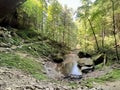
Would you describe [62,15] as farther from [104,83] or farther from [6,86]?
[6,86]

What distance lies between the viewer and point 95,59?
2284cm

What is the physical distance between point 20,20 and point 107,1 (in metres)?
14.5

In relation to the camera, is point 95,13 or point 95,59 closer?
point 95,59

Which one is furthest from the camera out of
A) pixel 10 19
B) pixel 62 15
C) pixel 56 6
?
pixel 62 15

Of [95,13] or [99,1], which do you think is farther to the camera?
[95,13]

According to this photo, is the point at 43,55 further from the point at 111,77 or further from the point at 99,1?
the point at 111,77

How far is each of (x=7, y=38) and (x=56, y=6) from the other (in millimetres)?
20370

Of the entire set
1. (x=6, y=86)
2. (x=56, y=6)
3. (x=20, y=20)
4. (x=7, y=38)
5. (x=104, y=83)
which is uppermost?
(x=56, y=6)

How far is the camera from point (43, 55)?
2459 cm

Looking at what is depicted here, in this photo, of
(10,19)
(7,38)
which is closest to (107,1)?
(7,38)

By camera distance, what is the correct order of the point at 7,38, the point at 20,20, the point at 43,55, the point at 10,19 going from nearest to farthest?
the point at 7,38, the point at 43,55, the point at 10,19, the point at 20,20

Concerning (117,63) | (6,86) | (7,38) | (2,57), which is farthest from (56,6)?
(6,86)

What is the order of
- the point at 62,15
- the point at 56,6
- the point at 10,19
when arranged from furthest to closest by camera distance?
the point at 62,15 < the point at 56,6 < the point at 10,19

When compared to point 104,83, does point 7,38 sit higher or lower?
higher
